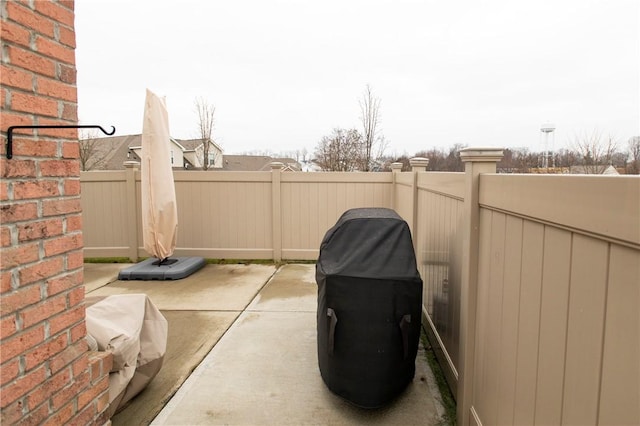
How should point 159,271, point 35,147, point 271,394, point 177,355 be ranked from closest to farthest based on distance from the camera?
point 35,147 → point 271,394 → point 177,355 → point 159,271

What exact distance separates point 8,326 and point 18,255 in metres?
0.27

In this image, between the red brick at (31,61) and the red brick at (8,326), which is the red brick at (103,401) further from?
the red brick at (31,61)

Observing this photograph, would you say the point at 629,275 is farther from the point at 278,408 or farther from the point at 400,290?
the point at 278,408

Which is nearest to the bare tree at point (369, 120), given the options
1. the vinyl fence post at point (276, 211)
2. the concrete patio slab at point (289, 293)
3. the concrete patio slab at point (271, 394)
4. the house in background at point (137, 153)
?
the vinyl fence post at point (276, 211)

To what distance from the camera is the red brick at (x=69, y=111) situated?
175 centimetres

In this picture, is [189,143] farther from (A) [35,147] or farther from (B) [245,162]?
(A) [35,147]

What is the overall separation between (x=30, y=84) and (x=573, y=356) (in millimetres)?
2268

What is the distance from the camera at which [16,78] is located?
1.47 meters

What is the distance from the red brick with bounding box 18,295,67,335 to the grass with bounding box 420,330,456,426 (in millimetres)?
2406

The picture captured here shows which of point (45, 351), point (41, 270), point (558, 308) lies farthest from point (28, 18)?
point (558, 308)

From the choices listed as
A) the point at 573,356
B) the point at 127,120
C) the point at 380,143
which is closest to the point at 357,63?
the point at 380,143

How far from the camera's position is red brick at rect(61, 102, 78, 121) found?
5.74 ft

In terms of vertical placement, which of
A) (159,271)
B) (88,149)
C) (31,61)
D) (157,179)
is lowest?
(159,271)

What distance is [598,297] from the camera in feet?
3.72
